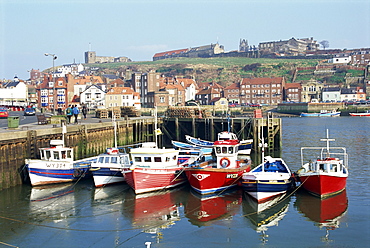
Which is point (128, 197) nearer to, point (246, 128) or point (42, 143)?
point (42, 143)

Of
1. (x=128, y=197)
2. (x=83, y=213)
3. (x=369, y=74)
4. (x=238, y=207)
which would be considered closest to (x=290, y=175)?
(x=238, y=207)

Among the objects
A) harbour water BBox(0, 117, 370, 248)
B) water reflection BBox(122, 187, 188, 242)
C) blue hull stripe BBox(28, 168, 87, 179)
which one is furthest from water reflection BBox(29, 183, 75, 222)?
water reflection BBox(122, 187, 188, 242)

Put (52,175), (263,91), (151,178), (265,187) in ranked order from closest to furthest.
A: (265,187) → (151,178) → (52,175) → (263,91)

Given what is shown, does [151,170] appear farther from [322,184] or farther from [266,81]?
[266,81]

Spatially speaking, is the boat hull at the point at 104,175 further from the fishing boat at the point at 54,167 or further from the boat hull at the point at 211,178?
the boat hull at the point at 211,178

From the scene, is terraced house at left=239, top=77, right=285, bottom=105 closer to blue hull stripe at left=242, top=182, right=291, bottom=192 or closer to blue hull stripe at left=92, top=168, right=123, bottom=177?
blue hull stripe at left=92, top=168, right=123, bottom=177

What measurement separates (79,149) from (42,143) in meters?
6.12

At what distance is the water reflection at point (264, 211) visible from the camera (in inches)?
990

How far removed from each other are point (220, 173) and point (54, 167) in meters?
12.8

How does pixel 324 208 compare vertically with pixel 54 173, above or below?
below

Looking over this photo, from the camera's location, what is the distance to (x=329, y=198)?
30.1 metres

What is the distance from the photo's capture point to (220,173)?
31.2 m

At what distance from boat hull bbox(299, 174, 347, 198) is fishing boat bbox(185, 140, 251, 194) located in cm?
456

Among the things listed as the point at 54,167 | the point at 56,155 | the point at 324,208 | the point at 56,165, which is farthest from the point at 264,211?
the point at 56,155
